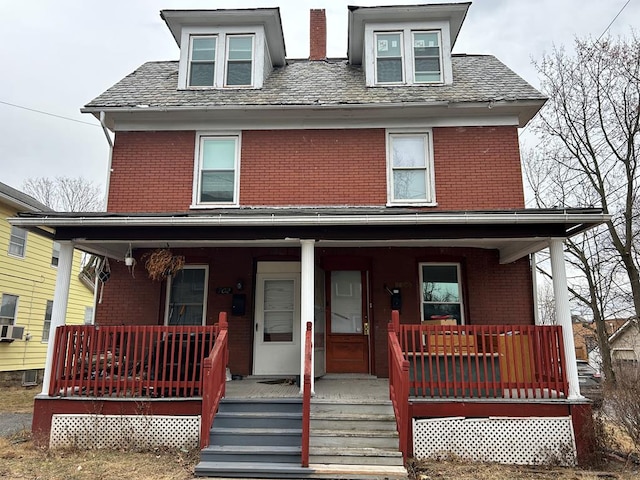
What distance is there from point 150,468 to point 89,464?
855 millimetres

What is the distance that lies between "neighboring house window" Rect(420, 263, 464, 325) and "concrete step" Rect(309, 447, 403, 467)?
145 inches

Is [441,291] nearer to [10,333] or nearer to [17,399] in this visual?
[17,399]

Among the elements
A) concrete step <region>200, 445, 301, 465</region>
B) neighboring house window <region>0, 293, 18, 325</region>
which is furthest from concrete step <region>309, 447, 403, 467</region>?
neighboring house window <region>0, 293, 18, 325</region>

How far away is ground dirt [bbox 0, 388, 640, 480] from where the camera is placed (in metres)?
5.66

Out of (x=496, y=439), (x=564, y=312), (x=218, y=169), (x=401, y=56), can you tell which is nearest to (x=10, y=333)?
(x=218, y=169)

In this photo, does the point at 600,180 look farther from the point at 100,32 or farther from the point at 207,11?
the point at 100,32

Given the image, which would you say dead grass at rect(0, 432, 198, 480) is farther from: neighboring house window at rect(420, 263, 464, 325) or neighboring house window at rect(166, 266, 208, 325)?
neighboring house window at rect(420, 263, 464, 325)

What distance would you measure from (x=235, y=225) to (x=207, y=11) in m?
5.84

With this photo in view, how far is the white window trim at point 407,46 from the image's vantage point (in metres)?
10.3

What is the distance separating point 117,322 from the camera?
30.0 ft

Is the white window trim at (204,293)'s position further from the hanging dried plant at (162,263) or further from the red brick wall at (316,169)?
the red brick wall at (316,169)

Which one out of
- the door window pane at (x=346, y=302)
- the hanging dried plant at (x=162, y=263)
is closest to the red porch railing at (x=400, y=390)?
the door window pane at (x=346, y=302)

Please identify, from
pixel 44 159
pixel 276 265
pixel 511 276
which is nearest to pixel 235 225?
pixel 276 265

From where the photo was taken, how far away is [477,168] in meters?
9.38
